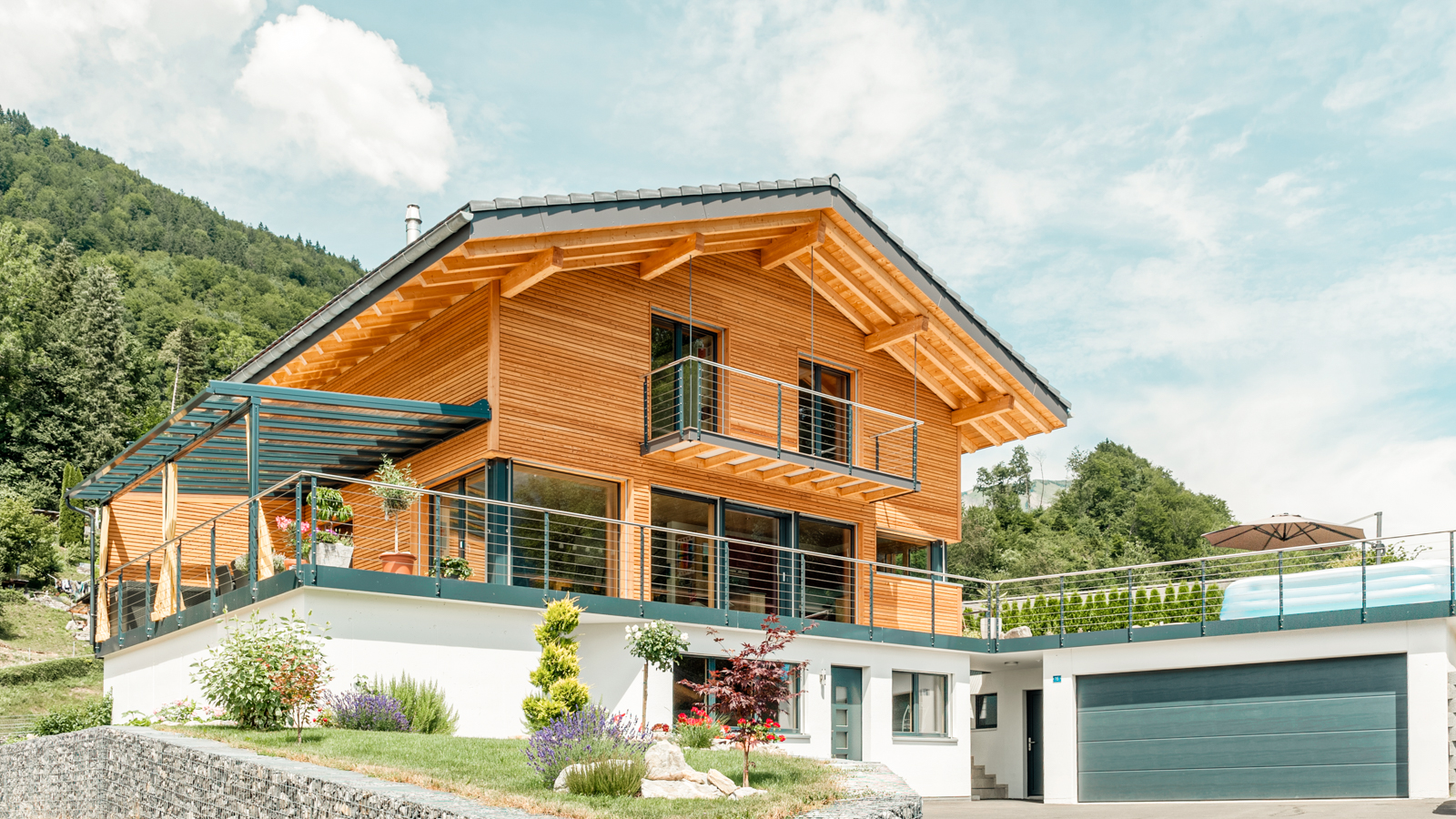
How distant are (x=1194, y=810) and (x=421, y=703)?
970 cm

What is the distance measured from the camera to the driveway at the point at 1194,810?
45.8ft

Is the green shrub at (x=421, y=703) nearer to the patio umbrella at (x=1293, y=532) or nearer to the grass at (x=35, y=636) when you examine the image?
the patio umbrella at (x=1293, y=532)

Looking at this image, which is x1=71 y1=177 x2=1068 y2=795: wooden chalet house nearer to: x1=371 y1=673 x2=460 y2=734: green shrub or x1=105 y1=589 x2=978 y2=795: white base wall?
x1=105 y1=589 x2=978 y2=795: white base wall

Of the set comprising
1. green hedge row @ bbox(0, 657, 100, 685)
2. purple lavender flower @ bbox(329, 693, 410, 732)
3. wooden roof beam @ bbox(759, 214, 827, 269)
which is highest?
wooden roof beam @ bbox(759, 214, 827, 269)

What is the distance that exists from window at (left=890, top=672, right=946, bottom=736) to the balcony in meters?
2.93

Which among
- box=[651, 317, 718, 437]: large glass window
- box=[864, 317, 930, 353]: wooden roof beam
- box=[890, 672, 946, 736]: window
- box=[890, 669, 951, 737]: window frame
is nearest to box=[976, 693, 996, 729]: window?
box=[890, 669, 951, 737]: window frame

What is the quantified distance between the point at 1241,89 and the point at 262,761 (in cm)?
1894

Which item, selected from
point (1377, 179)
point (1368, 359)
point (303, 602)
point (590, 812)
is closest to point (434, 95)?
point (1368, 359)

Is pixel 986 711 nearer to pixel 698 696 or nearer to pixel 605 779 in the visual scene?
pixel 698 696

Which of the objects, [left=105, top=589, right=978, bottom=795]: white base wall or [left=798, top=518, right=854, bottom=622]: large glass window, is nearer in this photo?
[left=105, top=589, right=978, bottom=795]: white base wall

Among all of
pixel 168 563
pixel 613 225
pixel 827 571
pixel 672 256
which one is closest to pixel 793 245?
pixel 672 256

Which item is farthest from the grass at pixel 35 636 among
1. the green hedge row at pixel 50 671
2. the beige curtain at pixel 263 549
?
the beige curtain at pixel 263 549

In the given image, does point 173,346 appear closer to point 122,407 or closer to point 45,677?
point 122,407

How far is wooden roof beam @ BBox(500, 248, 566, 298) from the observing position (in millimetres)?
15000
